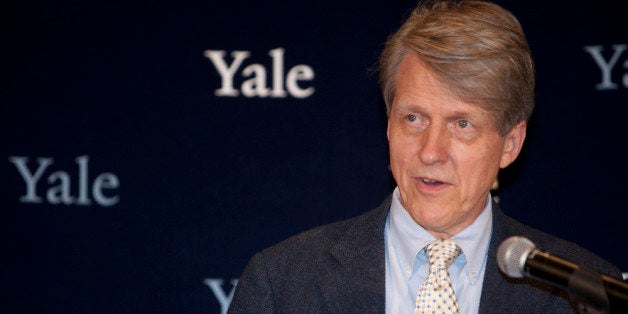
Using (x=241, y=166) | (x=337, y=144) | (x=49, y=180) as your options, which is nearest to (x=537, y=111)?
(x=337, y=144)

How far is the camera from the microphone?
1.17 meters

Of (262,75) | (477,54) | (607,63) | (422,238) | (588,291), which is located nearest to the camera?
(588,291)

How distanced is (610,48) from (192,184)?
1352 millimetres

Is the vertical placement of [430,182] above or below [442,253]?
above

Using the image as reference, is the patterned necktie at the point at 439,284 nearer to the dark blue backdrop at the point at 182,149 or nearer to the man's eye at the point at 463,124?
the man's eye at the point at 463,124

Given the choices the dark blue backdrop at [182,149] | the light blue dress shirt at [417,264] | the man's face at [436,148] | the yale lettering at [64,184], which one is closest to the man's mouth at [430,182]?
the man's face at [436,148]

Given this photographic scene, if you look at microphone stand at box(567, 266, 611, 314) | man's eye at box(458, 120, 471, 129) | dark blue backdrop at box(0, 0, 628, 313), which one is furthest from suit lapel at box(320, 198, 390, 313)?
dark blue backdrop at box(0, 0, 628, 313)

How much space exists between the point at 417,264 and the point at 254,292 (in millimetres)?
357

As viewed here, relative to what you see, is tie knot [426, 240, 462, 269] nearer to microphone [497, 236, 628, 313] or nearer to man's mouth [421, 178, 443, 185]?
man's mouth [421, 178, 443, 185]

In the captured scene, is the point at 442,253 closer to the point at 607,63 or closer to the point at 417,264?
the point at 417,264

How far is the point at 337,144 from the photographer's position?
2.73m

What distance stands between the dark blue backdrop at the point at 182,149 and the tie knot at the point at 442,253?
2.93ft

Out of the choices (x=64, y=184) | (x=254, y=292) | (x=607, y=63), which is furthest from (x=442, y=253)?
(x=64, y=184)

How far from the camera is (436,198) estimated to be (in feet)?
5.87
